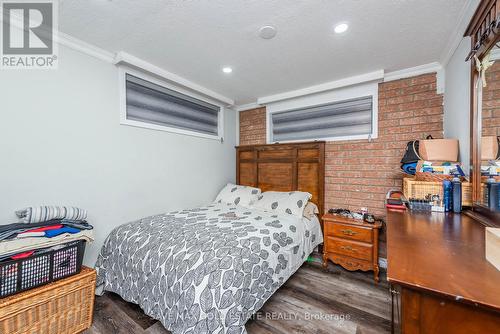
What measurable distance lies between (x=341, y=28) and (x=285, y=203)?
1.93 meters

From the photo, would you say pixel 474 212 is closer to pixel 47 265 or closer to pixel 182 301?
pixel 182 301

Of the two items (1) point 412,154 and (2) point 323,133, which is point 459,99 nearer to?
(1) point 412,154

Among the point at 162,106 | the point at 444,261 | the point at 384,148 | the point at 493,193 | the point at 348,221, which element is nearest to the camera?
the point at 444,261

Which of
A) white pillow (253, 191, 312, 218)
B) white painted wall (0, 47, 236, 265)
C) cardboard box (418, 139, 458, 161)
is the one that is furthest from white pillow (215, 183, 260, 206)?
cardboard box (418, 139, 458, 161)

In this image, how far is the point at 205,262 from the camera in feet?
A: 4.79

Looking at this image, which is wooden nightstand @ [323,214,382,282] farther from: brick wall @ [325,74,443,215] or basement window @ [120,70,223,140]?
basement window @ [120,70,223,140]

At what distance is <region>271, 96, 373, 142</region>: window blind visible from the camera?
8.97 ft

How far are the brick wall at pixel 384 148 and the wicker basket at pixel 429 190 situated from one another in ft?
2.99

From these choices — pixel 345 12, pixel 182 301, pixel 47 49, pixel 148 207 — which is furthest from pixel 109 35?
pixel 182 301

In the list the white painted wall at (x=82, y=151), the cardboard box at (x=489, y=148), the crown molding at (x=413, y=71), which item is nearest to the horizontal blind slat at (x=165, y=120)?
the white painted wall at (x=82, y=151)

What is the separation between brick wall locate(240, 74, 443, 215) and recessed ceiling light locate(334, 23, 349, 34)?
3.94ft

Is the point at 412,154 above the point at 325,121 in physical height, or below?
below

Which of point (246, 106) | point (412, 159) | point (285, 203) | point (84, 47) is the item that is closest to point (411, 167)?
point (412, 159)

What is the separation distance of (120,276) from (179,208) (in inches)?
42.3
